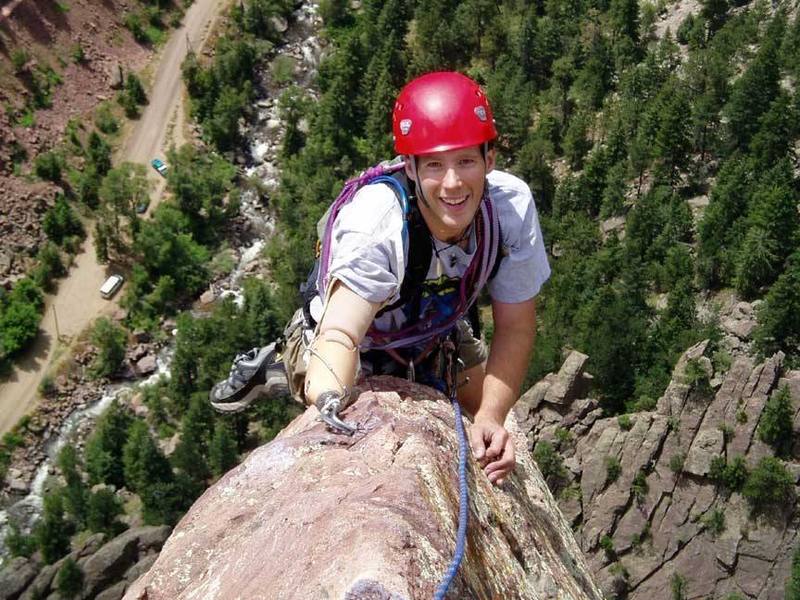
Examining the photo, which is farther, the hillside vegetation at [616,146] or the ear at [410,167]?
the hillside vegetation at [616,146]

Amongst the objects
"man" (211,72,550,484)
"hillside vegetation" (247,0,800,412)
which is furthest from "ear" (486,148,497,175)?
"hillside vegetation" (247,0,800,412)

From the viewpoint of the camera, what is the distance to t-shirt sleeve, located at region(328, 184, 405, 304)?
19.3 ft

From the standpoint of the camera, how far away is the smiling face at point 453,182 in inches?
239

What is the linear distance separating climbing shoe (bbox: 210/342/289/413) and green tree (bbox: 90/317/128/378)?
43144 millimetres

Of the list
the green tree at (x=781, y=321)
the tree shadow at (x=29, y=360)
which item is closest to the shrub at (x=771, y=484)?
the green tree at (x=781, y=321)

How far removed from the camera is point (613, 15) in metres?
69.4

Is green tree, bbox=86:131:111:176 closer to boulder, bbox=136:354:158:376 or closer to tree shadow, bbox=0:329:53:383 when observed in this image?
tree shadow, bbox=0:329:53:383

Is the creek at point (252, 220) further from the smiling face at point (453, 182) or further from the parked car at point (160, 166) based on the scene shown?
the smiling face at point (453, 182)

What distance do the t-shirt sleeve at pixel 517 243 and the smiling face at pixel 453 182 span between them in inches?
27.2

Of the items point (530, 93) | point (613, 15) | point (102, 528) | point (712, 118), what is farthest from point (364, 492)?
point (613, 15)

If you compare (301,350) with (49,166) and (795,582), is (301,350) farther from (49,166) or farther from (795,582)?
(49,166)

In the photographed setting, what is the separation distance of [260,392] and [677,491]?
33556 millimetres

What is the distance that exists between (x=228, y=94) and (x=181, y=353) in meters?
22.5

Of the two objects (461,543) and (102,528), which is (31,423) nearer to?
(102,528)
